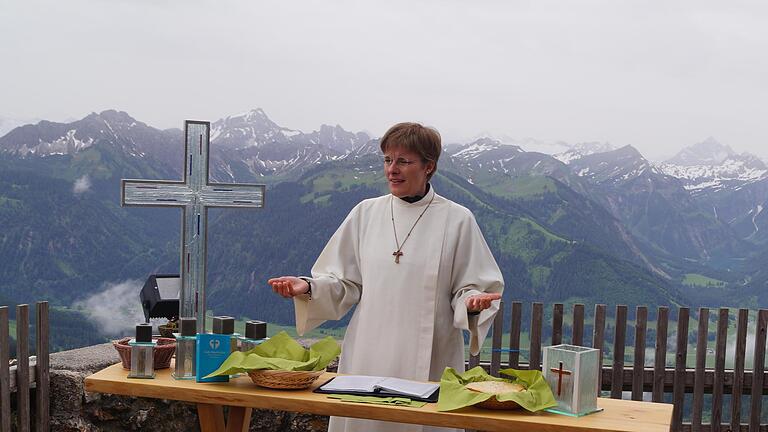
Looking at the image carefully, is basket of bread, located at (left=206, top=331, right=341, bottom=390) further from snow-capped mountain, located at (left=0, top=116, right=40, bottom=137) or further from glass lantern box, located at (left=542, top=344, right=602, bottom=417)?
snow-capped mountain, located at (left=0, top=116, right=40, bottom=137)

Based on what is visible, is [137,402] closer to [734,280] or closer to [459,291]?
[459,291]

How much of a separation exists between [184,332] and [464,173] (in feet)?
35.7

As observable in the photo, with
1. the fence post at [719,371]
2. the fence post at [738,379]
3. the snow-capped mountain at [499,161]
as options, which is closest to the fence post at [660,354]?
the fence post at [719,371]

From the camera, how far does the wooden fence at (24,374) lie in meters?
4.11

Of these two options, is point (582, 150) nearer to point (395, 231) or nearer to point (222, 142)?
point (222, 142)

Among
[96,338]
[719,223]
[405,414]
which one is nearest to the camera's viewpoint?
[405,414]

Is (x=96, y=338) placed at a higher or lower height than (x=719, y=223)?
lower

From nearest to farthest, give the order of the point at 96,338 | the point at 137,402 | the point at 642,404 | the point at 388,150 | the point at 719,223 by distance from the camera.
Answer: the point at 642,404 < the point at 388,150 < the point at 137,402 < the point at 96,338 < the point at 719,223

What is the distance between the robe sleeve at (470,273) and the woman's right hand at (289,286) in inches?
23.0

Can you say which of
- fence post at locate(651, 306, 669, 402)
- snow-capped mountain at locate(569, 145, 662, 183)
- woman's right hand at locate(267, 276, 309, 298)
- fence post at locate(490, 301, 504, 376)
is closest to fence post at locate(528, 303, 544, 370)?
fence post at locate(490, 301, 504, 376)

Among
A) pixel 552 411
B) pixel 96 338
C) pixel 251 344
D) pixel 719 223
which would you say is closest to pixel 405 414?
pixel 552 411

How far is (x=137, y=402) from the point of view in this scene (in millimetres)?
4648

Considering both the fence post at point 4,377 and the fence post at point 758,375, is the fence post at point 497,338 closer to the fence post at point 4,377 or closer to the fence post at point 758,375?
the fence post at point 758,375

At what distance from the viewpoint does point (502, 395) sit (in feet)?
8.17
